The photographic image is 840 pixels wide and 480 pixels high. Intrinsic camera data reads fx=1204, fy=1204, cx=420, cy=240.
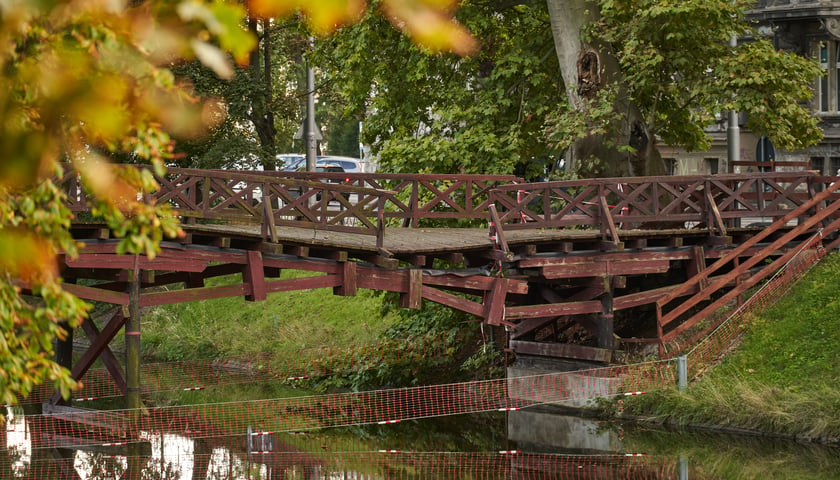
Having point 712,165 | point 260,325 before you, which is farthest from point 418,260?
point 712,165

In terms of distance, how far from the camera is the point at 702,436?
60.7 feet

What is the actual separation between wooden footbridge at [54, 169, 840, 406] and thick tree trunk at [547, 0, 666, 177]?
1.00 metres

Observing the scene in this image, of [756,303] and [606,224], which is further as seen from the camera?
[756,303]

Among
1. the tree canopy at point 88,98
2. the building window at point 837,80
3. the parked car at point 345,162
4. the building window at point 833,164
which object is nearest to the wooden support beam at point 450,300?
the tree canopy at point 88,98

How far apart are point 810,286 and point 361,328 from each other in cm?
1230

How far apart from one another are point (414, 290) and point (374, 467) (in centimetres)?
281

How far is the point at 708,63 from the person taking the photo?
24203mm

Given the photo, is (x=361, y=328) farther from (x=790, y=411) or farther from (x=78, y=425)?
(x=790, y=411)

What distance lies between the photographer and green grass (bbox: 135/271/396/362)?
101ft

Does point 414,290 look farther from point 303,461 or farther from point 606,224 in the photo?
point 606,224

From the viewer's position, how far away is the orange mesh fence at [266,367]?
2572cm

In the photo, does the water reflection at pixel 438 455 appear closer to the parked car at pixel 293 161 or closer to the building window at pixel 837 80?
the building window at pixel 837 80

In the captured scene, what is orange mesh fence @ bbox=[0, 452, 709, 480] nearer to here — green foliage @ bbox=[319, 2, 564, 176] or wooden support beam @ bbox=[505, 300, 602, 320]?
wooden support beam @ bbox=[505, 300, 602, 320]

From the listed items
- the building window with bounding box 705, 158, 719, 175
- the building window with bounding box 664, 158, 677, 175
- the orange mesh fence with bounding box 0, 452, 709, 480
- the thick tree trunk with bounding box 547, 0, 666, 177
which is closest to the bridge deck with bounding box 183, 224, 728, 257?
the thick tree trunk with bounding box 547, 0, 666, 177
